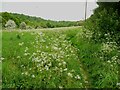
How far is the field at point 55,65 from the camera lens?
15664 mm

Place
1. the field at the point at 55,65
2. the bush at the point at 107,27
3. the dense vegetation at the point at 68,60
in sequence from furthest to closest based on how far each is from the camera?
the bush at the point at 107,27, the dense vegetation at the point at 68,60, the field at the point at 55,65

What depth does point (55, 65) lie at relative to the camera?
17188mm

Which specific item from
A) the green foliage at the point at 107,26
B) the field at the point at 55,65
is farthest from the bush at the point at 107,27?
the field at the point at 55,65

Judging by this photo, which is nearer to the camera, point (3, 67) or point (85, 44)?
point (3, 67)

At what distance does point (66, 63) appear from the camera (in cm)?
1819

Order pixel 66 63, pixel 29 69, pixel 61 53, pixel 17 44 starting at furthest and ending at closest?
pixel 17 44, pixel 61 53, pixel 66 63, pixel 29 69

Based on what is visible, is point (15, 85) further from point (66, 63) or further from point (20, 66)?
point (66, 63)

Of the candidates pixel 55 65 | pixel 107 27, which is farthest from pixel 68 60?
pixel 107 27

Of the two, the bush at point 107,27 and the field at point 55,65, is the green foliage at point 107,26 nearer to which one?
the bush at point 107,27

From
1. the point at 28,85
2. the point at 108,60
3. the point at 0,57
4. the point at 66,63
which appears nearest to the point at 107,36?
the point at 108,60

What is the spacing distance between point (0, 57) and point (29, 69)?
247cm

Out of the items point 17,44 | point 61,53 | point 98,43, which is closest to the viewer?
point 61,53

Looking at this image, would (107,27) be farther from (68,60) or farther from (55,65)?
(55,65)

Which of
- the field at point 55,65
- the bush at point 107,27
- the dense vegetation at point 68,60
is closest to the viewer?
the field at point 55,65
